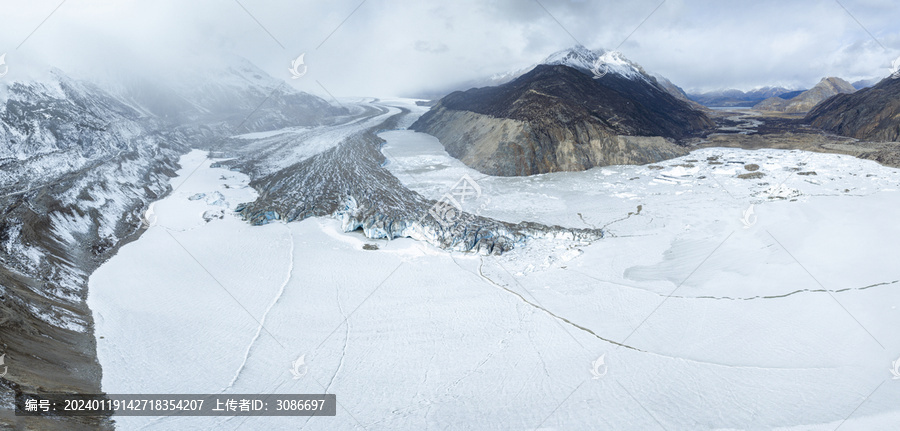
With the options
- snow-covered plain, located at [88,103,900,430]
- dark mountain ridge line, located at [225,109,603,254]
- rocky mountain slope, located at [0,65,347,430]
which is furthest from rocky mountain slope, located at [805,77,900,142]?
rocky mountain slope, located at [0,65,347,430]

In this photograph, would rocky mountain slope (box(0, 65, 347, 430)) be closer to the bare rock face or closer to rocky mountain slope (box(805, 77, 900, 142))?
the bare rock face

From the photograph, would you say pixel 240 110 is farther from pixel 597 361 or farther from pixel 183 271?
pixel 597 361

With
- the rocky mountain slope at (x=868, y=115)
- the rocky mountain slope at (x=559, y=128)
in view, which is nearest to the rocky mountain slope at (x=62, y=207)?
the rocky mountain slope at (x=559, y=128)

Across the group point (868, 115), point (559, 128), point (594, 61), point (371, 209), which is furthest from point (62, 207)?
point (868, 115)

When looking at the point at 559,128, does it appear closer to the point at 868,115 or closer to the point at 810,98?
the point at 868,115

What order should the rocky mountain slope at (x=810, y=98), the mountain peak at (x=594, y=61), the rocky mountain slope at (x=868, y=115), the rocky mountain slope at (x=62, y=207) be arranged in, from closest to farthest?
the rocky mountain slope at (x=62, y=207) → the rocky mountain slope at (x=868, y=115) → the mountain peak at (x=594, y=61) → the rocky mountain slope at (x=810, y=98)

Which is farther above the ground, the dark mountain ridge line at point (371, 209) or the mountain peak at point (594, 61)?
the mountain peak at point (594, 61)

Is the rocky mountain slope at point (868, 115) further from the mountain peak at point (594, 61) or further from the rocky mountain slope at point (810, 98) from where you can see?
the rocky mountain slope at point (810, 98)
